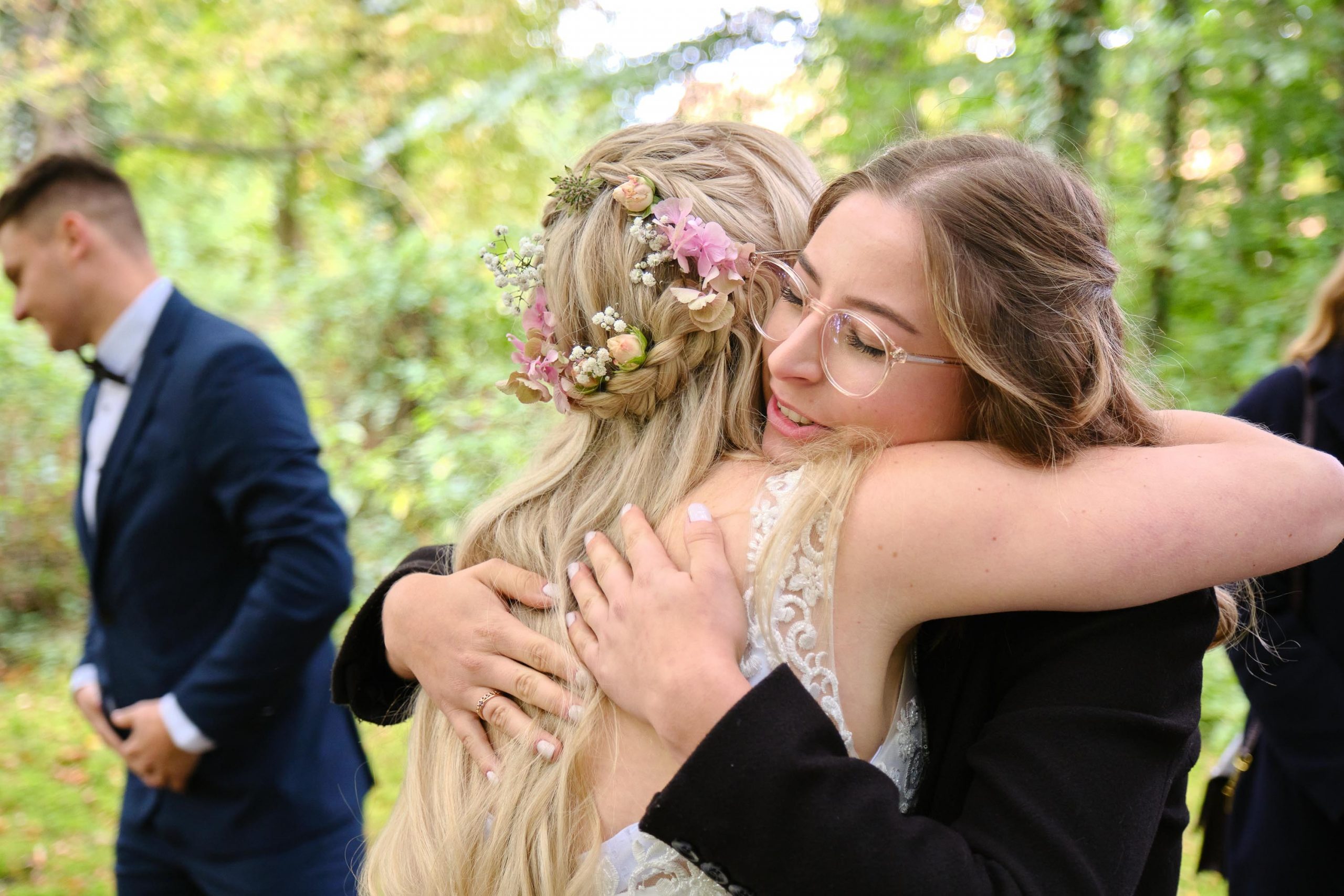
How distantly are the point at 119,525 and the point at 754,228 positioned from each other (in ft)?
7.28

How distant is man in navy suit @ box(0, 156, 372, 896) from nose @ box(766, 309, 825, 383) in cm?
183

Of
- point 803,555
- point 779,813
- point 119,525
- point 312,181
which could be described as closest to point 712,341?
point 803,555

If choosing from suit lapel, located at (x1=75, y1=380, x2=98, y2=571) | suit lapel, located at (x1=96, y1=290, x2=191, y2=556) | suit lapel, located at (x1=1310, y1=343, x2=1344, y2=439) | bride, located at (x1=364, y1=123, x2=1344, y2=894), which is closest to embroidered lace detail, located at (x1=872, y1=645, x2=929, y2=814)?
bride, located at (x1=364, y1=123, x2=1344, y2=894)

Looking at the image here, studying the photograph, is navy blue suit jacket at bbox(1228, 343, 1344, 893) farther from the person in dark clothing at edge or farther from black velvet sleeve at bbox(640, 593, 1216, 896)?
black velvet sleeve at bbox(640, 593, 1216, 896)

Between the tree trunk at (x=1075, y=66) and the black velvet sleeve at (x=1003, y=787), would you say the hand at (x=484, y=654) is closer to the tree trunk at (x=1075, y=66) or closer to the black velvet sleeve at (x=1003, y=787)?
the black velvet sleeve at (x=1003, y=787)

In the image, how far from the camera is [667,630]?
4.72 feet

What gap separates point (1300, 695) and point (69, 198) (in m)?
3.97

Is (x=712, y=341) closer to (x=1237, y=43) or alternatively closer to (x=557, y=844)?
(x=557, y=844)

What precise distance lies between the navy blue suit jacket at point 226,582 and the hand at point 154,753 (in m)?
0.06

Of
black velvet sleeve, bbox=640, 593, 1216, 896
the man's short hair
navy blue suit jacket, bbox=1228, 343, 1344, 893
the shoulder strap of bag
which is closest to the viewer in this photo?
black velvet sleeve, bbox=640, 593, 1216, 896

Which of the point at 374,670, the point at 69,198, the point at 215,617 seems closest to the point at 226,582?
the point at 215,617

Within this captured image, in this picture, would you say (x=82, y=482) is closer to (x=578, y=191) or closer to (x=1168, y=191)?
(x=578, y=191)

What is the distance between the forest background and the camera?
5641 mm

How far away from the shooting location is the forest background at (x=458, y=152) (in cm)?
564
